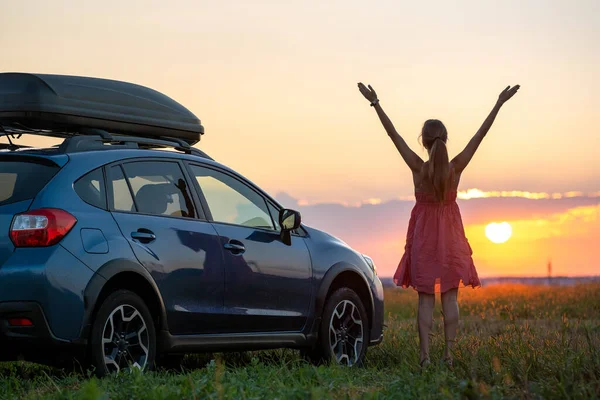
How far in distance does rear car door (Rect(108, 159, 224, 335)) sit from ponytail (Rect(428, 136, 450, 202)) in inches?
71.9

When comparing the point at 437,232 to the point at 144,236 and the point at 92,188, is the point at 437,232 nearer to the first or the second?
the point at 144,236

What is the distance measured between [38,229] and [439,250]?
331 cm

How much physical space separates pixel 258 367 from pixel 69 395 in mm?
1663

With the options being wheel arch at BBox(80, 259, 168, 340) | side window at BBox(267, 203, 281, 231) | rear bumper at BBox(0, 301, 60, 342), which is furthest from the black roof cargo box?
rear bumper at BBox(0, 301, 60, 342)

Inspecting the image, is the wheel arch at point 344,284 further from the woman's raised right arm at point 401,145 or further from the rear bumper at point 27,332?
the rear bumper at point 27,332

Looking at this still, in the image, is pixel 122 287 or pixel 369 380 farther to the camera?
pixel 369 380

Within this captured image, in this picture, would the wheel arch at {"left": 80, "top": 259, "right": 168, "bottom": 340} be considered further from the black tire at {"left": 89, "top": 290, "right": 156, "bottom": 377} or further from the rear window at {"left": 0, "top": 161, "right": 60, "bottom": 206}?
the rear window at {"left": 0, "top": 161, "right": 60, "bottom": 206}

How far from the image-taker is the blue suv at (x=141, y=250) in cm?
661

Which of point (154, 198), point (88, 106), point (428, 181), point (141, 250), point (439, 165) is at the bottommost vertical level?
point (141, 250)

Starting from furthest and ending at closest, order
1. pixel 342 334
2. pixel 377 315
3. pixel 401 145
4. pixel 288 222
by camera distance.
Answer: pixel 377 315 → pixel 342 334 → pixel 288 222 → pixel 401 145

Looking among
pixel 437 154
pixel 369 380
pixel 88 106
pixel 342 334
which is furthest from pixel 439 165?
pixel 88 106

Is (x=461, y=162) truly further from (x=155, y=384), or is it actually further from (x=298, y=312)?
(x=155, y=384)

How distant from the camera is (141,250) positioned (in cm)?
718

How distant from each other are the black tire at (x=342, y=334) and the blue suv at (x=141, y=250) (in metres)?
0.01
